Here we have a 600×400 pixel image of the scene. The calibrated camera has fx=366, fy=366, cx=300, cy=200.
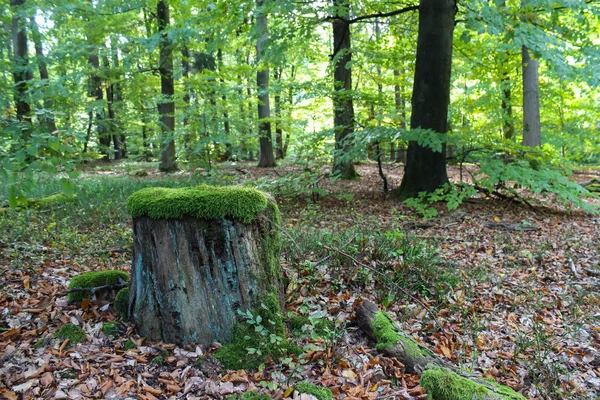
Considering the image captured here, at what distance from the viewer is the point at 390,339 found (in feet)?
9.46

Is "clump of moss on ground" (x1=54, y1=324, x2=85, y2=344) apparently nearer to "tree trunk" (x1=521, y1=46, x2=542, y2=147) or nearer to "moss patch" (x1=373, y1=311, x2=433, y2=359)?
"moss patch" (x1=373, y1=311, x2=433, y2=359)

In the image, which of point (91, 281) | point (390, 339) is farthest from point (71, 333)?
point (390, 339)

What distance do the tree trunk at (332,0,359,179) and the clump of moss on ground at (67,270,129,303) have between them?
4745 mm

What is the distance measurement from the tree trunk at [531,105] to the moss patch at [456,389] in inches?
371

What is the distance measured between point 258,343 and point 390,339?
3.40ft

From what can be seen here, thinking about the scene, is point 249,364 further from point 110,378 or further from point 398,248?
point 398,248

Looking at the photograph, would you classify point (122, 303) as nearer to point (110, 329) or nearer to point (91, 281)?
point (110, 329)

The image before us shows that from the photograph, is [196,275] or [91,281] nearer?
[196,275]

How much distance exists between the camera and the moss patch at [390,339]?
9.16 ft

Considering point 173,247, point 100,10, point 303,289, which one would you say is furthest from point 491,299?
point 100,10

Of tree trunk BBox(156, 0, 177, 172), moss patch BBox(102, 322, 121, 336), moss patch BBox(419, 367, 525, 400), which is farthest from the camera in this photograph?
tree trunk BBox(156, 0, 177, 172)

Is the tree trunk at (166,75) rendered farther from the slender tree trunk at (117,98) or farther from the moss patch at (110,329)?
the moss patch at (110,329)

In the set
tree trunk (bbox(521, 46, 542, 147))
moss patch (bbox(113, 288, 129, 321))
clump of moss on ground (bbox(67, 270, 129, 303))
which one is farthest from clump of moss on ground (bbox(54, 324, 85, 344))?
tree trunk (bbox(521, 46, 542, 147))

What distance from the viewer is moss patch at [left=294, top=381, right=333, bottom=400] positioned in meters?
2.36
